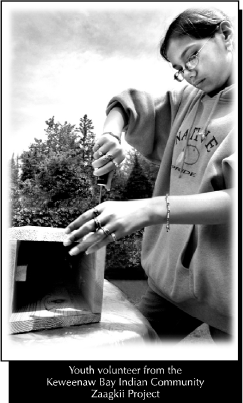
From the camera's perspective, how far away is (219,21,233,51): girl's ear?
1.08 m

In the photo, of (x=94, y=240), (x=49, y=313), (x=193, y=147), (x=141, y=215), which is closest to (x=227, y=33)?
(x=193, y=147)

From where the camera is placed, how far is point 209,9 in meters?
1.12

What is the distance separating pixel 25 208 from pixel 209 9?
12.4ft

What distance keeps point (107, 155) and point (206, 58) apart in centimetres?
45

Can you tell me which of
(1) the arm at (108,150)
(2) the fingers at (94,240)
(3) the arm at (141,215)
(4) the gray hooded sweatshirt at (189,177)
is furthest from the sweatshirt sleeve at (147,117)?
(2) the fingers at (94,240)

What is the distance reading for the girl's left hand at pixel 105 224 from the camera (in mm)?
751

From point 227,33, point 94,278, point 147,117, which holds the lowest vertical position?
point 94,278

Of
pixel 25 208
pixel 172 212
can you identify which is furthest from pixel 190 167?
pixel 25 208

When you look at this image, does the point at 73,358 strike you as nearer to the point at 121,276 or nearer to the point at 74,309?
the point at 74,309

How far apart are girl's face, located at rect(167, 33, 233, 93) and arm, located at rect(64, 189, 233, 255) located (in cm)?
Result: 42

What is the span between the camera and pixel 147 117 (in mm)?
1296

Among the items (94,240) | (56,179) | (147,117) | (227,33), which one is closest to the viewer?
(94,240)

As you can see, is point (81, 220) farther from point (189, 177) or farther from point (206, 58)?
point (206, 58)

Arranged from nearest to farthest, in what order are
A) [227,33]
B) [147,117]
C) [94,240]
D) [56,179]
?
[94,240]
[227,33]
[147,117]
[56,179]
